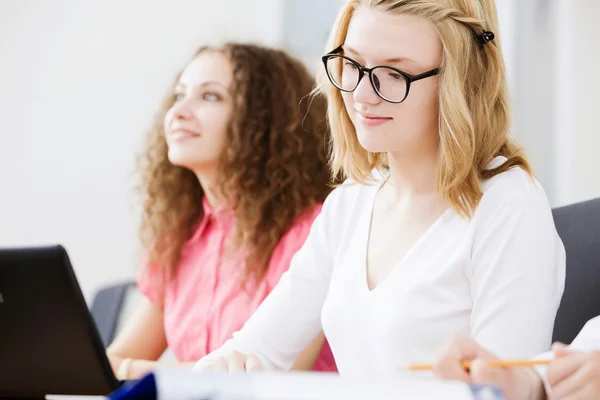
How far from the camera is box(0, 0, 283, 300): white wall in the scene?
110 inches

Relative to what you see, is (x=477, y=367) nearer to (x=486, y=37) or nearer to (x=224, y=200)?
(x=486, y=37)

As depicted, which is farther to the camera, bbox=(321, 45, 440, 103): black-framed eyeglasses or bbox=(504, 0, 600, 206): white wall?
bbox=(504, 0, 600, 206): white wall

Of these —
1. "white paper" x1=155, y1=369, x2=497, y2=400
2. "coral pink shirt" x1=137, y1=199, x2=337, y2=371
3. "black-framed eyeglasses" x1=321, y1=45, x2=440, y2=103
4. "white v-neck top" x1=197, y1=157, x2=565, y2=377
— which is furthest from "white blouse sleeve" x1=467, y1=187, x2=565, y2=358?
"coral pink shirt" x1=137, y1=199, x2=337, y2=371

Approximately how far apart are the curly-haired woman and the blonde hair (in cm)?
70

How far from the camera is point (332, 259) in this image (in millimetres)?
1294

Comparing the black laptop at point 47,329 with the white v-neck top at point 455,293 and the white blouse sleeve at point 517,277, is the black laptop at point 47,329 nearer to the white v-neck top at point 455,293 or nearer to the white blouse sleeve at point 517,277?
the white v-neck top at point 455,293

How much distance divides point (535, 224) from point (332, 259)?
0.40m

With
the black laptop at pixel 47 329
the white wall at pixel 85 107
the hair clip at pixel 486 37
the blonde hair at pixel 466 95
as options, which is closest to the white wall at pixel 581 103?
the blonde hair at pixel 466 95

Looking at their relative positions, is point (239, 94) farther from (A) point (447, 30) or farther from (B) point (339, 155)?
(A) point (447, 30)

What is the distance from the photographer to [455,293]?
1035 millimetres

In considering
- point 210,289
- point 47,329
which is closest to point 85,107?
point 210,289

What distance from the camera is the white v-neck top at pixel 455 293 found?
95 cm

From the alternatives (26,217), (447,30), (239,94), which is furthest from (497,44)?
(26,217)

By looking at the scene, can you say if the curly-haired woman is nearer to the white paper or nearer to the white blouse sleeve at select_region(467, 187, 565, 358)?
the white blouse sleeve at select_region(467, 187, 565, 358)
